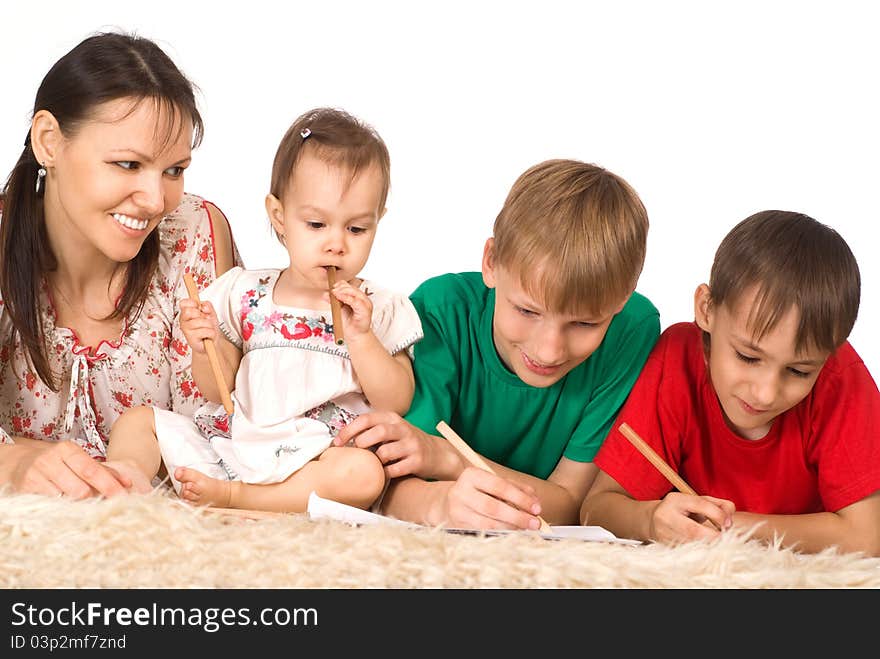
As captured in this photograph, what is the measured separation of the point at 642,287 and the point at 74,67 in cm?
177

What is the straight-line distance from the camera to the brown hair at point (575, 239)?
5.32 feet

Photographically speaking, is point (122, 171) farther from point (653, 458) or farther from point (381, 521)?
point (653, 458)

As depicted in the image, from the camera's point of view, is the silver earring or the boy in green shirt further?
the silver earring

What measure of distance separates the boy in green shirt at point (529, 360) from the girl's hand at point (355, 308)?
5.1 inches

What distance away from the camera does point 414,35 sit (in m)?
3.13

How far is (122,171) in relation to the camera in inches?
71.1

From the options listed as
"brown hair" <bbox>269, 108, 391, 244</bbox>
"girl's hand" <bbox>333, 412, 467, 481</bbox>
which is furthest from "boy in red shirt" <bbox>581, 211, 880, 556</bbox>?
"brown hair" <bbox>269, 108, 391, 244</bbox>

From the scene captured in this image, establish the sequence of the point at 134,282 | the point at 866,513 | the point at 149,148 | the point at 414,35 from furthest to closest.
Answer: the point at 414,35 < the point at 134,282 < the point at 149,148 < the point at 866,513

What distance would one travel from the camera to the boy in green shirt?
1.63 metres

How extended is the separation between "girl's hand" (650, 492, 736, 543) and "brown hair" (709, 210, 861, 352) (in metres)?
0.24

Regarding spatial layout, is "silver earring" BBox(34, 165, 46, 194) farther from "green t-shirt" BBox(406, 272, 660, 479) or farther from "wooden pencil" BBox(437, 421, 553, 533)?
"wooden pencil" BBox(437, 421, 553, 533)

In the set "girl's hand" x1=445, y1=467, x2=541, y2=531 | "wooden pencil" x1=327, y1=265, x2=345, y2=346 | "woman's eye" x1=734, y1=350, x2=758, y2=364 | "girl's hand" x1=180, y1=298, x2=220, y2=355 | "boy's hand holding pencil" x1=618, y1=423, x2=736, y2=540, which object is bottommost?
"girl's hand" x1=445, y1=467, x2=541, y2=531
